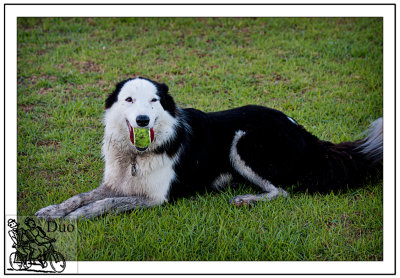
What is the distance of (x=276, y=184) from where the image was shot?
4445 millimetres

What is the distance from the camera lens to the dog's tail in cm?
430

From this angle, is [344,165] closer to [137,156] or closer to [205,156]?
[205,156]

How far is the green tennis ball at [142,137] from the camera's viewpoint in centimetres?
372

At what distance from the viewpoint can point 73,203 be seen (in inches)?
153

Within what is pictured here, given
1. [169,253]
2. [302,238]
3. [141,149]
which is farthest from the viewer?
[141,149]

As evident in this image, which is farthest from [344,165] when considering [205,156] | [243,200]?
[205,156]

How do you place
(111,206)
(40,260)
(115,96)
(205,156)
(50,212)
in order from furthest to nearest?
(205,156), (115,96), (111,206), (50,212), (40,260)

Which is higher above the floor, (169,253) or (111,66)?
(111,66)

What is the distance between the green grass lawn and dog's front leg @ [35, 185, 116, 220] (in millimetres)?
306

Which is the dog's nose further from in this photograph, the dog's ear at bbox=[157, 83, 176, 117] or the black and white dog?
the dog's ear at bbox=[157, 83, 176, 117]

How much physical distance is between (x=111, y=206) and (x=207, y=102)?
136 inches

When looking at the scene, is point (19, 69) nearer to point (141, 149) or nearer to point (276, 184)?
point (141, 149)

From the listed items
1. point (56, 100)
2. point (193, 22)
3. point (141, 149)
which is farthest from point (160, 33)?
point (141, 149)

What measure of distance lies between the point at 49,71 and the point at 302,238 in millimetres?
6436
